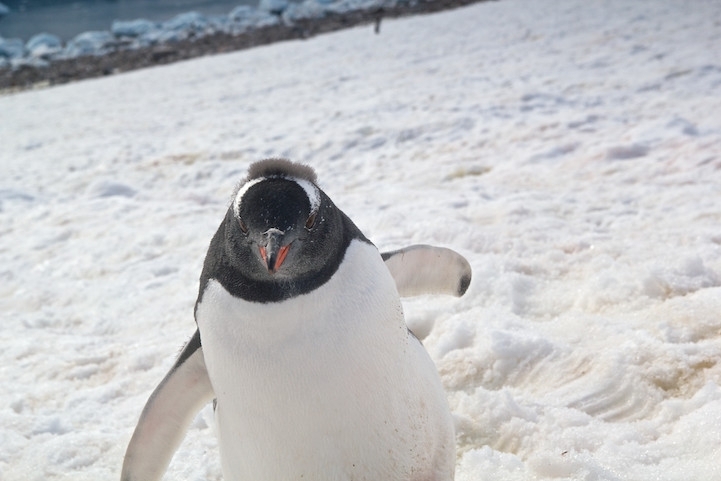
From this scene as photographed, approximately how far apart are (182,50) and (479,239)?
13.8 m

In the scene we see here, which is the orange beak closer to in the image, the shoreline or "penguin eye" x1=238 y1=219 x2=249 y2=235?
"penguin eye" x1=238 y1=219 x2=249 y2=235

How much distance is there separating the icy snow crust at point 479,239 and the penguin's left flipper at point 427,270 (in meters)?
0.37

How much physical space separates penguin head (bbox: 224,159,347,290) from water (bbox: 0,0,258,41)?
1136 inches

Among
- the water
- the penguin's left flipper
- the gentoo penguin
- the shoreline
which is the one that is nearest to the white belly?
the gentoo penguin

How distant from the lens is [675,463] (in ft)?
5.46

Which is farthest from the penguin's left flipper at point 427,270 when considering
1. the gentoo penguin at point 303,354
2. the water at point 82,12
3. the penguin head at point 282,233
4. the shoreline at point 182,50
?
the water at point 82,12

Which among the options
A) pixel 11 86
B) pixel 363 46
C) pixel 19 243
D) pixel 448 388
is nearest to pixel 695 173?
pixel 448 388

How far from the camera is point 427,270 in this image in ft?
6.48

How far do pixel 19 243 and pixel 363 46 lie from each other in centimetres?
803

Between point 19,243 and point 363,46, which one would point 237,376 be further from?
point 363,46

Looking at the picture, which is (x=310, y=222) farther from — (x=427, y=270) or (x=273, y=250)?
(x=427, y=270)

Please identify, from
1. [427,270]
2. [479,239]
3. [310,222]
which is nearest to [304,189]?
[310,222]

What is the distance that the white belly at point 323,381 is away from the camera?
1.44 m

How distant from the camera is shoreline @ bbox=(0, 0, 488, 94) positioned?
545 inches
